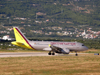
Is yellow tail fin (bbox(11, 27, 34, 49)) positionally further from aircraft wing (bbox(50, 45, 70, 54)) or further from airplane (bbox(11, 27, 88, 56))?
aircraft wing (bbox(50, 45, 70, 54))

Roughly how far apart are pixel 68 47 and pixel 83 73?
1316 inches

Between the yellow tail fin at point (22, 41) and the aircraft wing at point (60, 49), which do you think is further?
the yellow tail fin at point (22, 41)

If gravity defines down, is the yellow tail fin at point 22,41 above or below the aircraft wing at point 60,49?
above

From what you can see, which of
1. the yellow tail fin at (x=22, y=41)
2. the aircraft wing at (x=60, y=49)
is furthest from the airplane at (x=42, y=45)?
the aircraft wing at (x=60, y=49)

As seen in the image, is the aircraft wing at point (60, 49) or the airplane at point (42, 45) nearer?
the aircraft wing at point (60, 49)

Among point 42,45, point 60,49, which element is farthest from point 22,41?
point 60,49

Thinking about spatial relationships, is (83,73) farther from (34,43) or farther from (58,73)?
(34,43)

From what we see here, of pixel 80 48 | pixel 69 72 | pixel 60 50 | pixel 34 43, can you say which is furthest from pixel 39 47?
pixel 69 72

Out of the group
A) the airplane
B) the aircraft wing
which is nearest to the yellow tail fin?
the airplane

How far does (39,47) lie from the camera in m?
64.0

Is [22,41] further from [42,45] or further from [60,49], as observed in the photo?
[60,49]

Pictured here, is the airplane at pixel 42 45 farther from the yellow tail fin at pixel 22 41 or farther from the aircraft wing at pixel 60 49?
the aircraft wing at pixel 60 49

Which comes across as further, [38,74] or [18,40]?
[18,40]

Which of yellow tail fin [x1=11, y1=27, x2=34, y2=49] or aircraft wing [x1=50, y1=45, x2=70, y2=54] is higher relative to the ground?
yellow tail fin [x1=11, y1=27, x2=34, y2=49]
